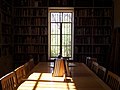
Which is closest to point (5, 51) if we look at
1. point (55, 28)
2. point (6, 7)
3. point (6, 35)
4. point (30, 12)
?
point (6, 35)

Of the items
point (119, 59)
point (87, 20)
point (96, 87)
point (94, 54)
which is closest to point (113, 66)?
point (119, 59)

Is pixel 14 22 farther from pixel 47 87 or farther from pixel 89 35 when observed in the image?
pixel 47 87

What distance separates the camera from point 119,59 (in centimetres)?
655

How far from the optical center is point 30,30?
7816mm

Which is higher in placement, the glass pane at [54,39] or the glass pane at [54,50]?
the glass pane at [54,39]

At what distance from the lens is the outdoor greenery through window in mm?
7919

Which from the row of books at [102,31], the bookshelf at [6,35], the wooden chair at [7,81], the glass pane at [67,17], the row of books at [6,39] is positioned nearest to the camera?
the wooden chair at [7,81]

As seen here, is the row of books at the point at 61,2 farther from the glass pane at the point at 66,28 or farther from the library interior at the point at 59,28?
the glass pane at the point at 66,28

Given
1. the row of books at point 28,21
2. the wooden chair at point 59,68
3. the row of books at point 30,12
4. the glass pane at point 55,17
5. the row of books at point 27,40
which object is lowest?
the wooden chair at point 59,68

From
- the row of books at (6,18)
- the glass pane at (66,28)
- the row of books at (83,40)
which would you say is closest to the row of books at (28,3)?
the row of books at (6,18)

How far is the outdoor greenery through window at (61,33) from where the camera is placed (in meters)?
7.92

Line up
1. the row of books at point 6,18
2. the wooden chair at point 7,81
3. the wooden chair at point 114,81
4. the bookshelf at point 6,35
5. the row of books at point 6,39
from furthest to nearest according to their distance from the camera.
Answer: the row of books at point 6,39
the row of books at point 6,18
the bookshelf at point 6,35
the wooden chair at point 114,81
the wooden chair at point 7,81

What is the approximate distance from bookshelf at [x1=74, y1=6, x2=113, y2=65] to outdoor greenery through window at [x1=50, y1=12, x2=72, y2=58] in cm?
28

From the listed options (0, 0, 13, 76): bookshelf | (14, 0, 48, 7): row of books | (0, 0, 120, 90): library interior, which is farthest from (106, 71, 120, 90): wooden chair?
(14, 0, 48, 7): row of books
